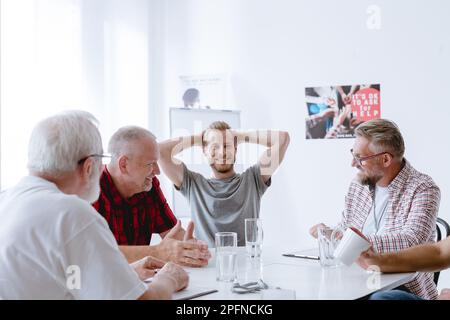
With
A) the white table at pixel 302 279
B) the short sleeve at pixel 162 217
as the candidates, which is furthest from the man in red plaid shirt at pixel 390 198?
the short sleeve at pixel 162 217

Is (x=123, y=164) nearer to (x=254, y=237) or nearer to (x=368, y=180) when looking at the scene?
(x=254, y=237)

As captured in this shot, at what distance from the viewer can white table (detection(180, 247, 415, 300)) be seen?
4.88 feet

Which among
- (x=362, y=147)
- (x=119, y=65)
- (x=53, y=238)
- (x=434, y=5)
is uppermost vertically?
(x=434, y=5)

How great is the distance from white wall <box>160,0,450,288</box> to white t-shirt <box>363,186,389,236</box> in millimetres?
1538

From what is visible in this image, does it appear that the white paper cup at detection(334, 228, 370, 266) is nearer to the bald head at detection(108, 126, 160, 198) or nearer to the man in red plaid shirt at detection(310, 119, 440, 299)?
the man in red plaid shirt at detection(310, 119, 440, 299)

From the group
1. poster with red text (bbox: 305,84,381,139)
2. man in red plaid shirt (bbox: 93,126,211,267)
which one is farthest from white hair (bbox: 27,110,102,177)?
poster with red text (bbox: 305,84,381,139)

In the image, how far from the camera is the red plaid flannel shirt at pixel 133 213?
2359 millimetres

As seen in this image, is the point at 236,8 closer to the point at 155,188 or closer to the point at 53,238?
the point at 155,188

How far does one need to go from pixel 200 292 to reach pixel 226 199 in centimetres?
137

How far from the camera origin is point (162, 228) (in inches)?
103

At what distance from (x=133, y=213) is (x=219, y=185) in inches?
25.6

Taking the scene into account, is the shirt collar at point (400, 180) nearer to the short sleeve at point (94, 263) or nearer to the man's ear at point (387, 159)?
the man's ear at point (387, 159)

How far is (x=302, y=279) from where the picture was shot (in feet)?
5.67

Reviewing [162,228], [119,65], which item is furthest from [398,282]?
[119,65]
